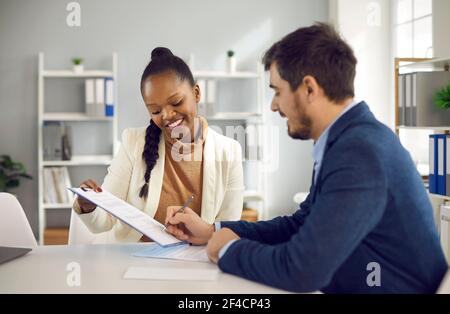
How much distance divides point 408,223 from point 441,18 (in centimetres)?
282

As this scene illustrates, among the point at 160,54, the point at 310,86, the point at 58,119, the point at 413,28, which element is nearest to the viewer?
the point at 310,86

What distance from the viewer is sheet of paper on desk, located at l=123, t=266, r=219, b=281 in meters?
1.29

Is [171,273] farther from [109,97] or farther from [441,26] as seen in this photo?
[109,97]

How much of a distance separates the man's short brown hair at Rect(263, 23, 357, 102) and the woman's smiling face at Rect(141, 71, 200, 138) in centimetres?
69

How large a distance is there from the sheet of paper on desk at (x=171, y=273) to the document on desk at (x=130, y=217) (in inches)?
5.5

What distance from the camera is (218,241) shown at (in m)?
1.40

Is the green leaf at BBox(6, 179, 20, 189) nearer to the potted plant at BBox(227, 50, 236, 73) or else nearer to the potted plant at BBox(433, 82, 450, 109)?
the potted plant at BBox(227, 50, 236, 73)

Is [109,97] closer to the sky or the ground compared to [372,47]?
closer to the ground

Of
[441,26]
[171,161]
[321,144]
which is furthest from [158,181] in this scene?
[441,26]

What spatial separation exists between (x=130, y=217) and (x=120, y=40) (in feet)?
11.3

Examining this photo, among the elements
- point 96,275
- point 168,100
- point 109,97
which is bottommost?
point 96,275
